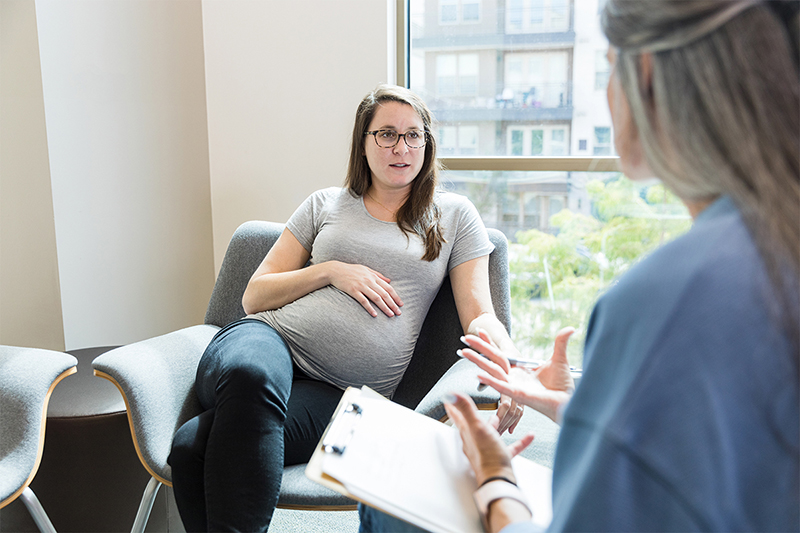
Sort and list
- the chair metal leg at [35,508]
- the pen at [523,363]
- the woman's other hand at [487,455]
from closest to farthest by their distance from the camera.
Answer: the woman's other hand at [487,455]
the pen at [523,363]
the chair metal leg at [35,508]

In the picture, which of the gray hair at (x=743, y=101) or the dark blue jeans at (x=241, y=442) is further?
the dark blue jeans at (x=241, y=442)

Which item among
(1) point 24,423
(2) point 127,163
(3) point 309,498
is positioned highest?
(2) point 127,163

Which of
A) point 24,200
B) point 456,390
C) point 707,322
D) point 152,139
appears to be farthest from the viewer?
point 152,139

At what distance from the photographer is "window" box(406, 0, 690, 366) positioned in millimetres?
2393

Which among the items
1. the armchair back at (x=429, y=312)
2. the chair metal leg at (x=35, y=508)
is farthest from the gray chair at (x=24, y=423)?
the armchair back at (x=429, y=312)

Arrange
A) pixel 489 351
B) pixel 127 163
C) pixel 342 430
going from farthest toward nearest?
pixel 127 163 → pixel 489 351 → pixel 342 430

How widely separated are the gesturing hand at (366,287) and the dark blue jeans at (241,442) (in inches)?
10.2

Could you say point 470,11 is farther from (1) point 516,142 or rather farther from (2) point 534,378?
(2) point 534,378

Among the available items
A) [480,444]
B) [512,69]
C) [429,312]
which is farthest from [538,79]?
[480,444]

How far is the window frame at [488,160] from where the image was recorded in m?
2.35

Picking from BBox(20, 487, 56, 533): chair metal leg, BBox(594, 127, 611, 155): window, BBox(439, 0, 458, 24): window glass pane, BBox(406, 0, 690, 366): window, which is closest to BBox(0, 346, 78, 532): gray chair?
BBox(20, 487, 56, 533): chair metal leg

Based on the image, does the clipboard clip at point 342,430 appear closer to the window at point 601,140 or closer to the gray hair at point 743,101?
the gray hair at point 743,101

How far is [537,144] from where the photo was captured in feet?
8.09

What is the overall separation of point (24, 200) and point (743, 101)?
2087 millimetres
